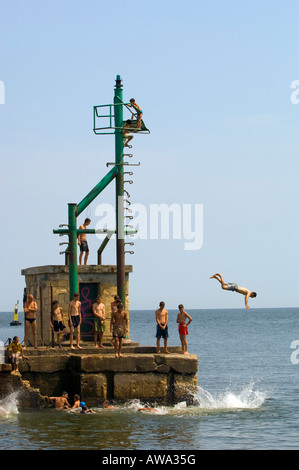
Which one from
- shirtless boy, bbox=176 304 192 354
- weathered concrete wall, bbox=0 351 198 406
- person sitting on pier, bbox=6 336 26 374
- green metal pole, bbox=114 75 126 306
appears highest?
green metal pole, bbox=114 75 126 306

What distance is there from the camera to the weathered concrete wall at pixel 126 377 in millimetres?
23344

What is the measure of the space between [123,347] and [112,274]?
2660 millimetres

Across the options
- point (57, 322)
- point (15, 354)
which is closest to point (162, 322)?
point (57, 322)

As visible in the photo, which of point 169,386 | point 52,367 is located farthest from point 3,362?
point 169,386

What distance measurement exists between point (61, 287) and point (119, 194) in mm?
3392

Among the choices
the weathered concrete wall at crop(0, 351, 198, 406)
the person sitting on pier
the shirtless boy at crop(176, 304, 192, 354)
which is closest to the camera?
the weathered concrete wall at crop(0, 351, 198, 406)

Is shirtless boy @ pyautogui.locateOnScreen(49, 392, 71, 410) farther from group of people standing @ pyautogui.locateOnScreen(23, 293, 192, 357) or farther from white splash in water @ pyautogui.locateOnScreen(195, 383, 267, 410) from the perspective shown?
white splash in water @ pyautogui.locateOnScreen(195, 383, 267, 410)

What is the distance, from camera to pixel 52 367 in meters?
24.0

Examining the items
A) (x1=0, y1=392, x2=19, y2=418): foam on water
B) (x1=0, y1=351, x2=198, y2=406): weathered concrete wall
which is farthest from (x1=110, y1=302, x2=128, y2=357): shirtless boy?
(x1=0, y1=392, x2=19, y2=418): foam on water

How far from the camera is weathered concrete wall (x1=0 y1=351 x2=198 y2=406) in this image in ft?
76.6

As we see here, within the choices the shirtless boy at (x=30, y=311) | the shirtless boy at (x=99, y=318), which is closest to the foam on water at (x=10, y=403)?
the shirtless boy at (x=30, y=311)

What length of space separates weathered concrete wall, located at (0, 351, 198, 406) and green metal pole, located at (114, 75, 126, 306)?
2.86 m

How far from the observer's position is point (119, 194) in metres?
26.2
